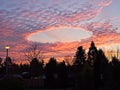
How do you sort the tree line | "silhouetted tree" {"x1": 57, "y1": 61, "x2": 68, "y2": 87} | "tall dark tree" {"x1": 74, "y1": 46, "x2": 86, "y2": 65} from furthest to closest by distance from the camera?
"tall dark tree" {"x1": 74, "y1": 46, "x2": 86, "y2": 65} → "silhouetted tree" {"x1": 57, "y1": 61, "x2": 68, "y2": 87} → the tree line

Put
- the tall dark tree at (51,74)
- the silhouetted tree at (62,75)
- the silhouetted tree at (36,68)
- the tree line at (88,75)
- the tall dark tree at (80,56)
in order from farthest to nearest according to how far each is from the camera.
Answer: the silhouetted tree at (36,68)
the tall dark tree at (80,56)
the tall dark tree at (51,74)
the silhouetted tree at (62,75)
the tree line at (88,75)

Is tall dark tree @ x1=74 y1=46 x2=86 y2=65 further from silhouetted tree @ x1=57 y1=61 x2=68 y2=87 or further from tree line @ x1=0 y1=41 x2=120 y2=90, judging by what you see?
silhouetted tree @ x1=57 y1=61 x2=68 y2=87

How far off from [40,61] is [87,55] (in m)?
18.8

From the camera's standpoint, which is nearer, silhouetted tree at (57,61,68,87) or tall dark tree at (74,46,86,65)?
silhouetted tree at (57,61,68,87)

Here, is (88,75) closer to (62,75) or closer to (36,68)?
(62,75)

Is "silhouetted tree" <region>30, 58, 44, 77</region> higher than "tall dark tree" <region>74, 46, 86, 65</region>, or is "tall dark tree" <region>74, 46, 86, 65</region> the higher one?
"tall dark tree" <region>74, 46, 86, 65</region>

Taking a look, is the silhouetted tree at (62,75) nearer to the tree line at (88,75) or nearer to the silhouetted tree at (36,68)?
the tree line at (88,75)

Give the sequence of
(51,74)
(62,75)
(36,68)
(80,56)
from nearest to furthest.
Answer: (62,75), (51,74), (80,56), (36,68)

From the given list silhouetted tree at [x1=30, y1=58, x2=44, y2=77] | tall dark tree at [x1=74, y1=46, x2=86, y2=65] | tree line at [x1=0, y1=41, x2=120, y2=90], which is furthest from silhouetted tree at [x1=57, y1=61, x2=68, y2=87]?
silhouetted tree at [x1=30, y1=58, x2=44, y2=77]

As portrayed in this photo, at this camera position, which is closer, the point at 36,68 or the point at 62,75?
the point at 62,75

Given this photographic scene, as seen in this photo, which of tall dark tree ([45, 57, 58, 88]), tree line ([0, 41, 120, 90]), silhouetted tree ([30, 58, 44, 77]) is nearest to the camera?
tree line ([0, 41, 120, 90])

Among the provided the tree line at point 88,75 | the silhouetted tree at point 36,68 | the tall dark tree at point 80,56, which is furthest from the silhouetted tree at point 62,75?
the silhouetted tree at point 36,68

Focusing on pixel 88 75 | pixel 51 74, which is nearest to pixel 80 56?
pixel 51 74

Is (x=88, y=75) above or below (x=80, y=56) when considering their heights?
below
